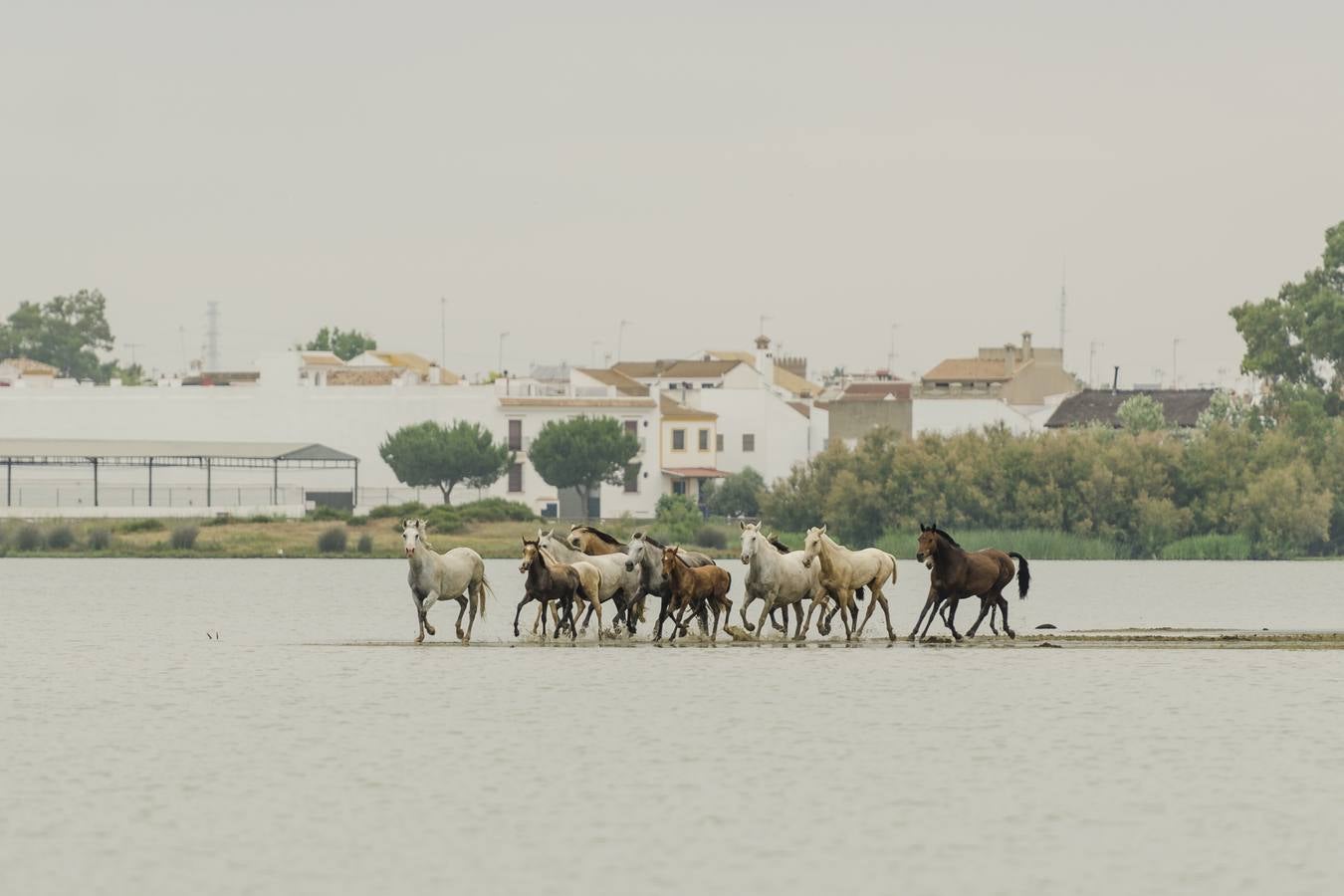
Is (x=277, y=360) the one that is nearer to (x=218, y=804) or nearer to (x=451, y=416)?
(x=451, y=416)

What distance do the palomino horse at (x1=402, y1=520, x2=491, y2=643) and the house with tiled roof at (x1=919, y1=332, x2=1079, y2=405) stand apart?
453ft

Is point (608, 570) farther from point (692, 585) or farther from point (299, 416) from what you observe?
point (299, 416)

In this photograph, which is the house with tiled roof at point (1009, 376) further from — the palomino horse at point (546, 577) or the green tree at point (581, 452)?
the palomino horse at point (546, 577)

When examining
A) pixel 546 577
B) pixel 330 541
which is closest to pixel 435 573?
pixel 546 577

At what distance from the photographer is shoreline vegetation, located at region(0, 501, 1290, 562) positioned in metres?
98.5

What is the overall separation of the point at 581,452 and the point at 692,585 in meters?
93.7

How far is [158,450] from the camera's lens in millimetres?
129250

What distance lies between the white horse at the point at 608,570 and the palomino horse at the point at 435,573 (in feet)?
4.06

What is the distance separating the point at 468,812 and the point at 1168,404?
149607 millimetres

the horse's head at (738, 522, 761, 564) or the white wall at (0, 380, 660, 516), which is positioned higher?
the white wall at (0, 380, 660, 516)

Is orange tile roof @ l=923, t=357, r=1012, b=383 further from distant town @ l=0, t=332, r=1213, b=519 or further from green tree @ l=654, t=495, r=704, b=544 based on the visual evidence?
green tree @ l=654, t=495, r=704, b=544

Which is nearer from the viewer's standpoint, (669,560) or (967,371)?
(669,560)

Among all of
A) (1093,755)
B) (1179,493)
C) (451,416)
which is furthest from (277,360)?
(1093,755)

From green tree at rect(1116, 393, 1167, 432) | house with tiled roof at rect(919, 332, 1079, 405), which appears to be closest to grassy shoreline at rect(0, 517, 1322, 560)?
green tree at rect(1116, 393, 1167, 432)
